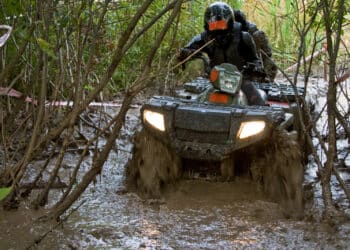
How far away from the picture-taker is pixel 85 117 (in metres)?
5.93

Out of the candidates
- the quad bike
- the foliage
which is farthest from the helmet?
the quad bike

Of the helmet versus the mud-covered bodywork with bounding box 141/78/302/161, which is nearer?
the mud-covered bodywork with bounding box 141/78/302/161

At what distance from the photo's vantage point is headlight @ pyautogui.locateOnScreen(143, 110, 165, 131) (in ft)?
13.5

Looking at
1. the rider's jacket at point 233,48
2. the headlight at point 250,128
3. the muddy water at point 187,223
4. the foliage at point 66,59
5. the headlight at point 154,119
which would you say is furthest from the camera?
the rider's jacket at point 233,48

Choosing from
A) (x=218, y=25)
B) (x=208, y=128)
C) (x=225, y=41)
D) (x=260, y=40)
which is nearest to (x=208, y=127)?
(x=208, y=128)

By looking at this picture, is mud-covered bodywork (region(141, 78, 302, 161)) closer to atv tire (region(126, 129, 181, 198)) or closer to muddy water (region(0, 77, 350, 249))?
atv tire (region(126, 129, 181, 198))

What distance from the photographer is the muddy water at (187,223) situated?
11.3 feet

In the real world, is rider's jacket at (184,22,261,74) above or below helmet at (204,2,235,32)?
below

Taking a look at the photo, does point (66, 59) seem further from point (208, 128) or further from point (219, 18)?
point (219, 18)

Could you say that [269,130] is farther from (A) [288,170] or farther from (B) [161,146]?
(B) [161,146]

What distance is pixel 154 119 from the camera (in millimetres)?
4152

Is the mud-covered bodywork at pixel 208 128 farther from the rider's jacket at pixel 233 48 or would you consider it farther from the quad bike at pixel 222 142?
the rider's jacket at pixel 233 48

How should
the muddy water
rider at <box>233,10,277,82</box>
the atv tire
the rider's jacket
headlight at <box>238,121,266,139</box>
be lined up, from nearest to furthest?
the muddy water → headlight at <box>238,121,266,139</box> → the atv tire → the rider's jacket → rider at <box>233,10,277,82</box>

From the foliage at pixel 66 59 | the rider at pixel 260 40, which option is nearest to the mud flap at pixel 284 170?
the foliage at pixel 66 59
